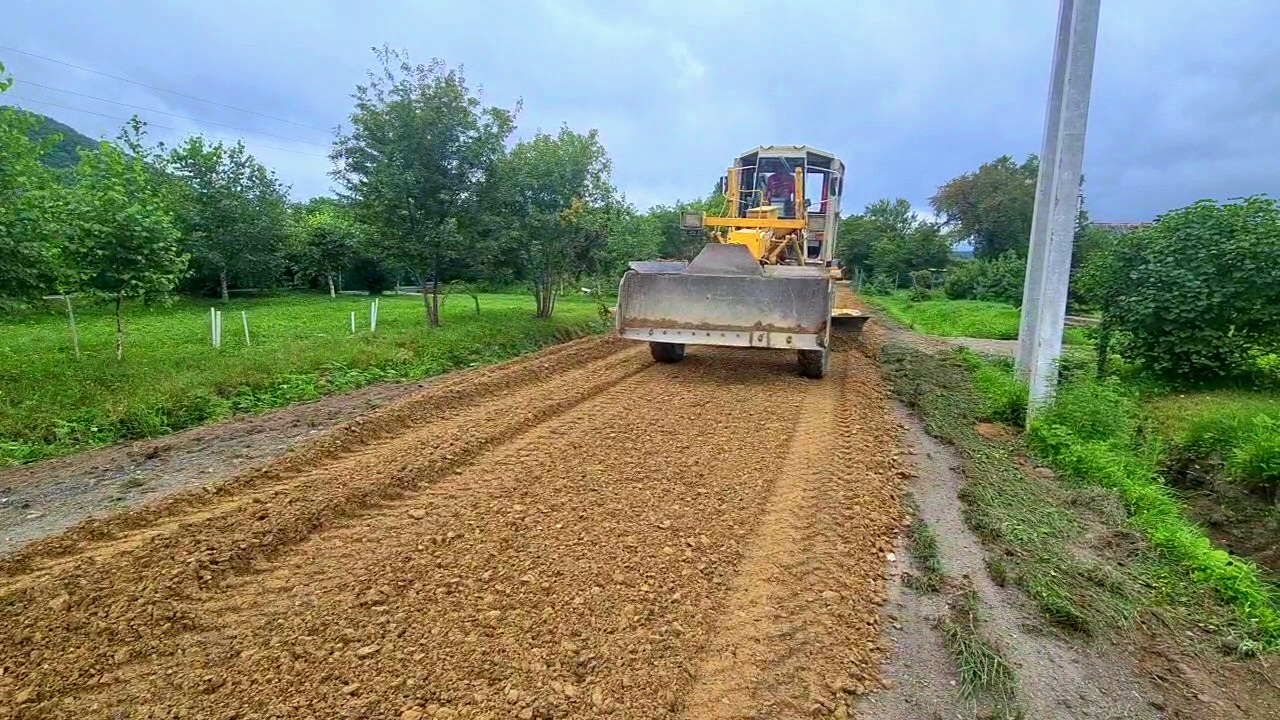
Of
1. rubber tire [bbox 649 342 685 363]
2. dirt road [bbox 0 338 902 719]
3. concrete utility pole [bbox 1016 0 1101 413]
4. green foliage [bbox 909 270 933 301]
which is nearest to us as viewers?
dirt road [bbox 0 338 902 719]

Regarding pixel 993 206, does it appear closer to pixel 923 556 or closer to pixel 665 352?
pixel 665 352

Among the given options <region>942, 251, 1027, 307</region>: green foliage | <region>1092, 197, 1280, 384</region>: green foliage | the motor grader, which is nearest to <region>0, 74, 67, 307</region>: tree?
the motor grader

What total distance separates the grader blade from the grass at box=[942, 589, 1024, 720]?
514 cm

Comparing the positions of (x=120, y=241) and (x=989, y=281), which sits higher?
(x=989, y=281)

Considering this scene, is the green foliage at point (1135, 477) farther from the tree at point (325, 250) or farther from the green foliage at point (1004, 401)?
the tree at point (325, 250)

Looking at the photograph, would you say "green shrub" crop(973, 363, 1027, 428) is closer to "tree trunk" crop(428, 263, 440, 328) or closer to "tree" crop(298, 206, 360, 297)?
"tree trunk" crop(428, 263, 440, 328)

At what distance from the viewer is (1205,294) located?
8383mm

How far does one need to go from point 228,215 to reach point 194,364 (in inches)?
679

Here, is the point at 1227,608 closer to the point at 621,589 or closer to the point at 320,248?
the point at 621,589

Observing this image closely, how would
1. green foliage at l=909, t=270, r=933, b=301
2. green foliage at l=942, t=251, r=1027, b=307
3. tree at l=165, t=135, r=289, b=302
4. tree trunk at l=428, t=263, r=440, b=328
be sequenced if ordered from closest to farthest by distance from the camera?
1. tree trunk at l=428, t=263, r=440, b=328
2. tree at l=165, t=135, r=289, b=302
3. green foliage at l=942, t=251, r=1027, b=307
4. green foliage at l=909, t=270, r=933, b=301

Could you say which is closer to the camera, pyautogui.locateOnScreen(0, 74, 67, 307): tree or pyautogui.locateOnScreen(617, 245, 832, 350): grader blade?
pyautogui.locateOnScreen(0, 74, 67, 307): tree

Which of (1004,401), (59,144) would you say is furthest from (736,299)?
(59,144)

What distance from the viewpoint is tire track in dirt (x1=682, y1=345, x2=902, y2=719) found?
2.65 m

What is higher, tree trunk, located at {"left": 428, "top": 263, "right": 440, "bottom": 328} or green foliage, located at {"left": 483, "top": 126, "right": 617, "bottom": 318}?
green foliage, located at {"left": 483, "top": 126, "right": 617, "bottom": 318}
